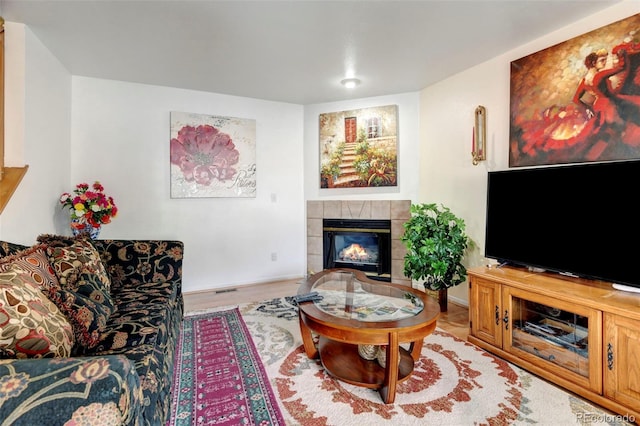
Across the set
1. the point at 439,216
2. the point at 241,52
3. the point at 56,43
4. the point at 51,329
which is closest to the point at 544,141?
the point at 439,216

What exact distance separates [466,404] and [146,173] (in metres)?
3.64

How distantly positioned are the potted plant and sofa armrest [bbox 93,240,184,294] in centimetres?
215

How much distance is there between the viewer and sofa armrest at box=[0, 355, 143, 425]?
0.65 m

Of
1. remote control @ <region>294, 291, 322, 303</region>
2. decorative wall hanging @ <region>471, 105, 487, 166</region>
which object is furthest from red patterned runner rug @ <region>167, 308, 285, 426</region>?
decorative wall hanging @ <region>471, 105, 487, 166</region>

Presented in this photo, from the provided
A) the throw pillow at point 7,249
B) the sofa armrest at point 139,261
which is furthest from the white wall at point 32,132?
the throw pillow at point 7,249

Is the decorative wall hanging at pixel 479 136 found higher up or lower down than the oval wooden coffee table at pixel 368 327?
higher up

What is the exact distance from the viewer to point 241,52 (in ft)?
9.06

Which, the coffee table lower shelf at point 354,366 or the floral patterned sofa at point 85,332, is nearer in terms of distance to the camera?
the floral patterned sofa at point 85,332

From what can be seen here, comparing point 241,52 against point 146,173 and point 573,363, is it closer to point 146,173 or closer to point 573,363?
point 146,173

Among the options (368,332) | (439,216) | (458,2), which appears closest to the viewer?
(368,332)

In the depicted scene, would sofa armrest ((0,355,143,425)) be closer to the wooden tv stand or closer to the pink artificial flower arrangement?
the wooden tv stand

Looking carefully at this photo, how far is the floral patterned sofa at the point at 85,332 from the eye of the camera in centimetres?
68

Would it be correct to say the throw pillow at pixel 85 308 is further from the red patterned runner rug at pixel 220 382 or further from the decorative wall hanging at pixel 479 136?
the decorative wall hanging at pixel 479 136

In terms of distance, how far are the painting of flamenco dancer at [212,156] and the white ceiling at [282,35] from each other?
1.71 feet
